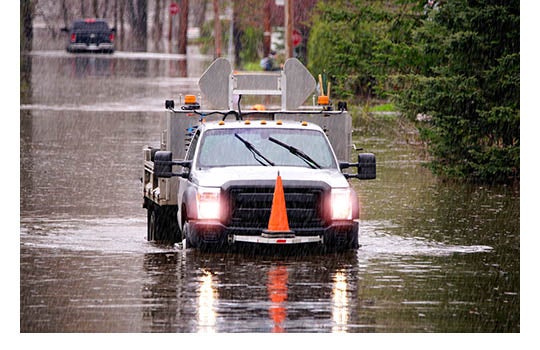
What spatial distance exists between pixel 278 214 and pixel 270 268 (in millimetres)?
591

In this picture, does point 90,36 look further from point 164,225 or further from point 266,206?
point 266,206

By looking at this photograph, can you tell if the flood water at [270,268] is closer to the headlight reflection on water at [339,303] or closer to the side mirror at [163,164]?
the headlight reflection on water at [339,303]

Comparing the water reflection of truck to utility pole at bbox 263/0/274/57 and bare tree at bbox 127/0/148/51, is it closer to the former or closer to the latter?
utility pole at bbox 263/0/274/57

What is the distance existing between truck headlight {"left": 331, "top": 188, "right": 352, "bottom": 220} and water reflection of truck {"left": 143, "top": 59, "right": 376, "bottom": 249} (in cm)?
1

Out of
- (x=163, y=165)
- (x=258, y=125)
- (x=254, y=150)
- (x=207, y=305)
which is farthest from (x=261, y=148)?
(x=207, y=305)

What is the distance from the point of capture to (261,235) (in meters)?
15.3

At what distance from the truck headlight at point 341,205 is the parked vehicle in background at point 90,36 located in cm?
7580

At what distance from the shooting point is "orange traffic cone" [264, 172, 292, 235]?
1520 centimetres

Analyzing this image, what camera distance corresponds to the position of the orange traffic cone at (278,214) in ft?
49.9

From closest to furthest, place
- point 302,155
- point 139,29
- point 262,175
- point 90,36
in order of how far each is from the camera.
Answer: point 262,175 → point 302,155 → point 90,36 → point 139,29

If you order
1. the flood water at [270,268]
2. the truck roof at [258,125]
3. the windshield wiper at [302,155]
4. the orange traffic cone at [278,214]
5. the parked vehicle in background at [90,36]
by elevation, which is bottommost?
the flood water at [270,268]

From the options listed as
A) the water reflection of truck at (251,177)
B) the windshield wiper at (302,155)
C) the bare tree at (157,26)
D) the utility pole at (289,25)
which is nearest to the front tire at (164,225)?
the water reflection of truck at (251,177)

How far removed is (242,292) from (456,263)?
313cm
